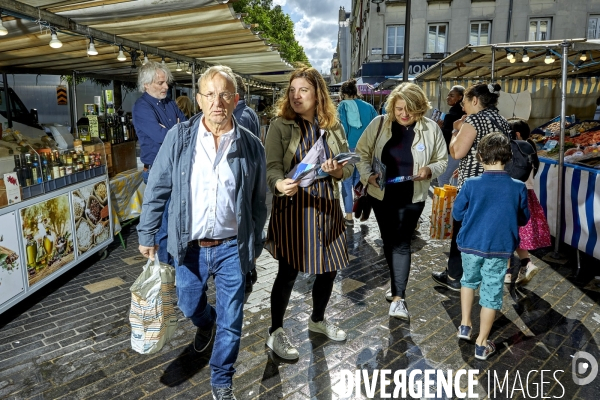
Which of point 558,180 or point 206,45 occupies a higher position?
point 206,45

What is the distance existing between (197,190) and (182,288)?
Answer: 65cm

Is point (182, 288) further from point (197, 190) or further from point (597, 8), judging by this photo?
point (597, 8)

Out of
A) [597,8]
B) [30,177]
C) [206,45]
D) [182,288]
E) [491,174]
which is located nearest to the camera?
[182,288]

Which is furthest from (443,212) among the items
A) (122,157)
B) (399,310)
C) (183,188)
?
(122,157)

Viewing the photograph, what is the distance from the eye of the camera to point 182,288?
276cm

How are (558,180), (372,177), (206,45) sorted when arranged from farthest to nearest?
1. (206,45)
2. (558,180)
3. (372,177)

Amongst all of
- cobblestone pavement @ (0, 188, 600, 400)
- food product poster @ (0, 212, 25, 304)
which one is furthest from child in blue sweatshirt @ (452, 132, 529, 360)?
food product poster @ (0, 212, 25, 304)

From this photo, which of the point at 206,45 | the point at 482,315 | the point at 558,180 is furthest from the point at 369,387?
the point at 206,45

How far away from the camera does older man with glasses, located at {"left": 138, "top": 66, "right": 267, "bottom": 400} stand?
2.54 meters

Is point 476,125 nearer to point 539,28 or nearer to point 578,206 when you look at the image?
point 578,206

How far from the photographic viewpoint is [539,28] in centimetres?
2269

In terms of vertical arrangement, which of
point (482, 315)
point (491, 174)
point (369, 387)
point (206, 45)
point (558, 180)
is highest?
point (206, 45)

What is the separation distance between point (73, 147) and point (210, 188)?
12.1 ft

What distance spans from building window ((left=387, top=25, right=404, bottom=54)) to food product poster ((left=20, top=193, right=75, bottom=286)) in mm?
22965
